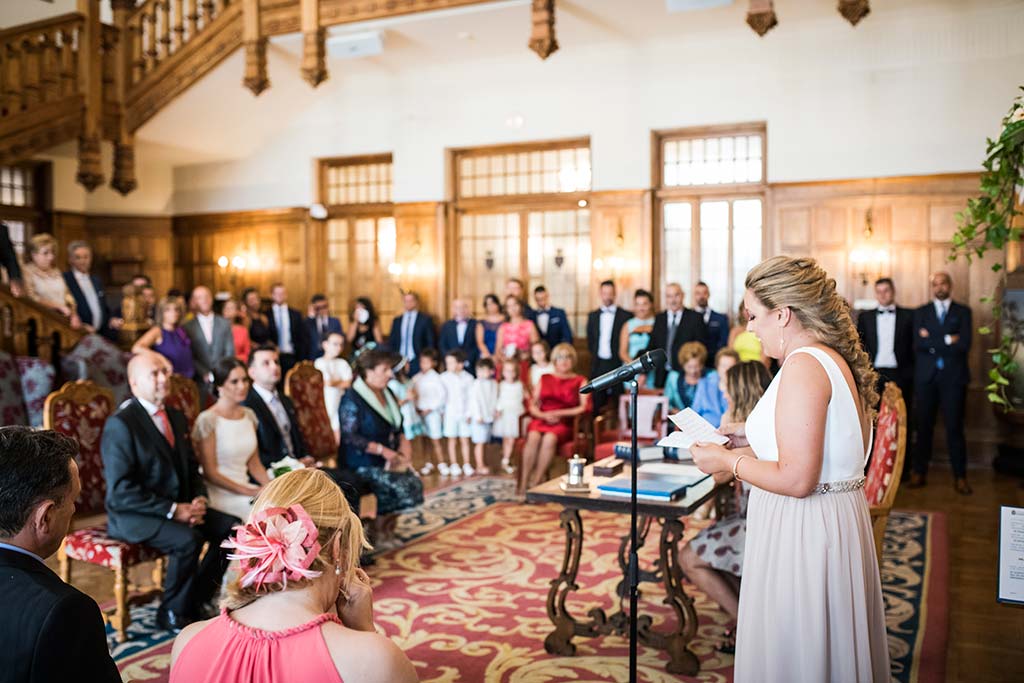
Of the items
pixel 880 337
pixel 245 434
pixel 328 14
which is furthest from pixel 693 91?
pixel 245 434

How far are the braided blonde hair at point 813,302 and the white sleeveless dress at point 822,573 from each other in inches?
3.1

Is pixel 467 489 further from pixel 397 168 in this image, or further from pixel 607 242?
pixel 397 168

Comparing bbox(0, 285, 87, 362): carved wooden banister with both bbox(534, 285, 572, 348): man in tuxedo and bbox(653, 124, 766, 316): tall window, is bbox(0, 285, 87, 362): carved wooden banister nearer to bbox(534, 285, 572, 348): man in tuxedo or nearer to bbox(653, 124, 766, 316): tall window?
bbox(534, 285, 572, 348): man in tuxedo

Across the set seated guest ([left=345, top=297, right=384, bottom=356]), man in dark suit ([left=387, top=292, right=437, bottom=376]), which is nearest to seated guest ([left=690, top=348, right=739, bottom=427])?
man in dark suit ([left=387, top=292, right=437, bottom=376])

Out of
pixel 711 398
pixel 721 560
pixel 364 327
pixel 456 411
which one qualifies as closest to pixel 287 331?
pixel 364 327

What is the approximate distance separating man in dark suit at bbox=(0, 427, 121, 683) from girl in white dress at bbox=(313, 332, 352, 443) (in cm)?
612

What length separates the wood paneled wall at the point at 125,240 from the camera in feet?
39.6

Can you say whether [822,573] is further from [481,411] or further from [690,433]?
[481,411]

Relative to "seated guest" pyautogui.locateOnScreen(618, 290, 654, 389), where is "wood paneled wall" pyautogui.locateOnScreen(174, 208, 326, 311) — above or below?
above

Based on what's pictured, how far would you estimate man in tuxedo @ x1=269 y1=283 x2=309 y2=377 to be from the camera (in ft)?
35.2

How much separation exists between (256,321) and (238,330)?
38.0 inches

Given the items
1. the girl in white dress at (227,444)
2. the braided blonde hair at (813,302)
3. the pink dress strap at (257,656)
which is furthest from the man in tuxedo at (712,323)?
the pink dress strap at (257,656)

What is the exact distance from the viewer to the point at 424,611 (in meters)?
4.39

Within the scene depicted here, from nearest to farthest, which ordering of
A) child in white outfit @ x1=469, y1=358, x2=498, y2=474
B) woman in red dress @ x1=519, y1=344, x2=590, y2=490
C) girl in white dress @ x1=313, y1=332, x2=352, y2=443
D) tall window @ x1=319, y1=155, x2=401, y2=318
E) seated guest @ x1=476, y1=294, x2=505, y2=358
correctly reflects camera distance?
woman in red dress @ x1=519, y1=344, x2=590, y2=490
girl in white dress @ x1=313, y1=332, x2=352, y2=443
child in white outfit @ x1=469, y1=358, x2=498, y2=474
seated guest @ x1=476, y1=294, x2=505, y2=358
tall window @ x1=319, y1=155, x2=401, y2=318
